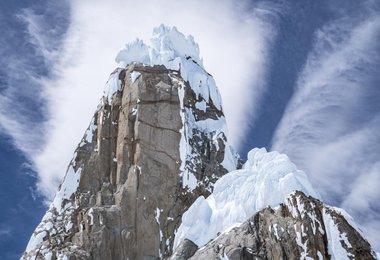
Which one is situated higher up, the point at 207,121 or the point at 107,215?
the point at 207,121

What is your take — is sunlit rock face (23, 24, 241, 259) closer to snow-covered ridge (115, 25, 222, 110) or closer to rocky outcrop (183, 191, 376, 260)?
snow-covered ridge (115, 25, 222, 110)

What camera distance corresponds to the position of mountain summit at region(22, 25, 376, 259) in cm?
6334

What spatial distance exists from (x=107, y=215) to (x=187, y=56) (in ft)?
104

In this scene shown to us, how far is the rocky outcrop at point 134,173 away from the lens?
8744 cm

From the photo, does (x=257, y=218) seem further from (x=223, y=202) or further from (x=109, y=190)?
(x=109, y=190)

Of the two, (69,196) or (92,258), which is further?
(69,196)

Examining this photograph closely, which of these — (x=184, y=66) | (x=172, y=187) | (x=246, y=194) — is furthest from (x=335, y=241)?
(x=184, y=66)

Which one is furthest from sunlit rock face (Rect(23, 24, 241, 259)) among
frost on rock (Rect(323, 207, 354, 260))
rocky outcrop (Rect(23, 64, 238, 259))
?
frost on rock (Rect(323, 207, 354, 260))

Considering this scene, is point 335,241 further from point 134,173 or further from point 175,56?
point 175,56

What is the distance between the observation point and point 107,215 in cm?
8850

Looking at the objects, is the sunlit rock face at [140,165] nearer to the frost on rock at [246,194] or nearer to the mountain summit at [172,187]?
the mountain summit at [172,187]

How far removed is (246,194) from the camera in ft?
235

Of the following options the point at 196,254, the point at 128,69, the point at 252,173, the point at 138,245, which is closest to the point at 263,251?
the point at 196,254

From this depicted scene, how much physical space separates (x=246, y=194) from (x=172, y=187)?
21701 mm
